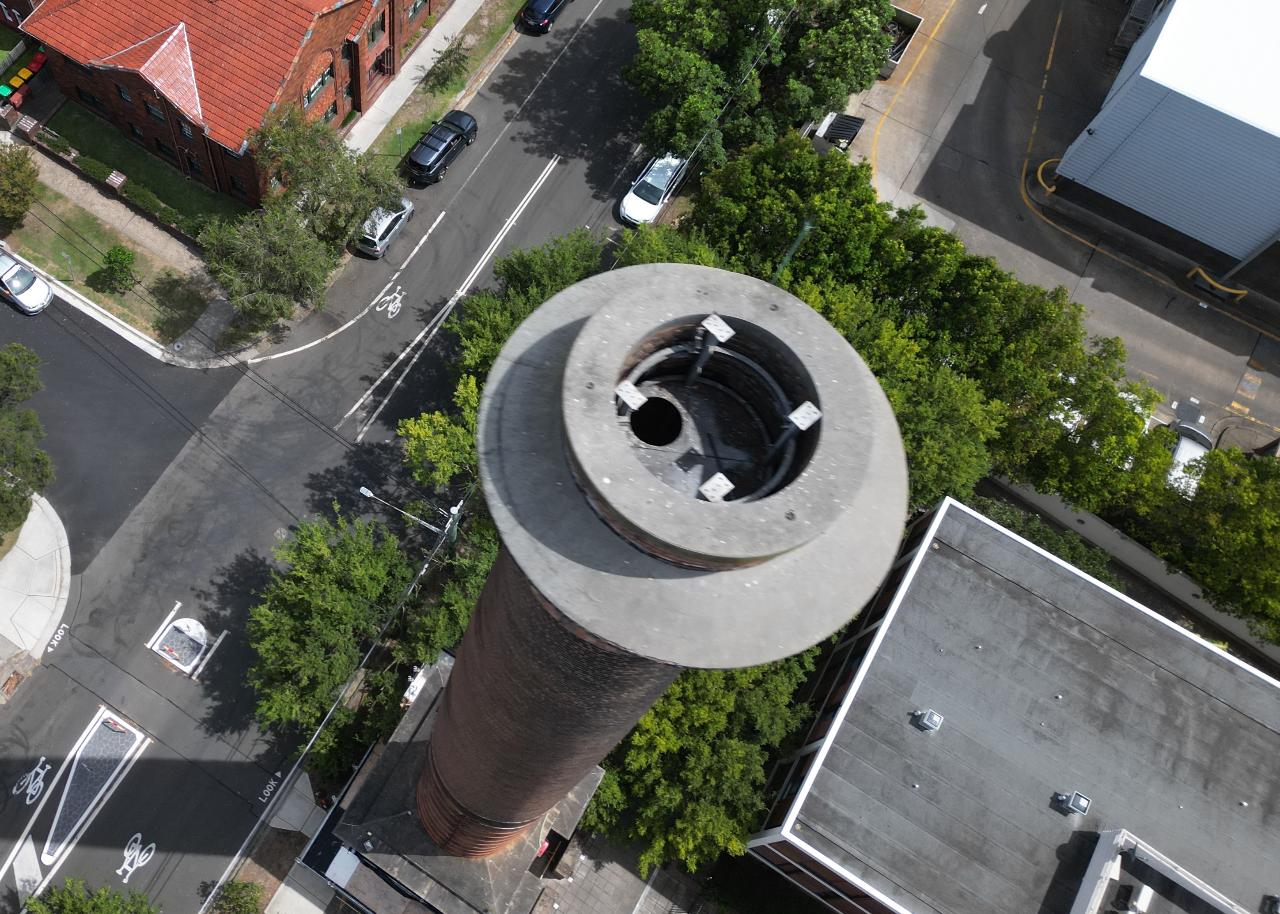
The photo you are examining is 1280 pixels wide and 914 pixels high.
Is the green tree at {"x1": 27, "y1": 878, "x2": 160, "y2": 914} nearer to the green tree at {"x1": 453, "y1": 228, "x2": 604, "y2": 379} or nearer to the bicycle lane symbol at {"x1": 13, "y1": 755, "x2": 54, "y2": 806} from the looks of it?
the bicycle lane symbol at {"x1": 13, "y1": 755, "x2": 54, "y2": 806}

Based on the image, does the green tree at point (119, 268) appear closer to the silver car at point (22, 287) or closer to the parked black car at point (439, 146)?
the silver car at point (22, 287)

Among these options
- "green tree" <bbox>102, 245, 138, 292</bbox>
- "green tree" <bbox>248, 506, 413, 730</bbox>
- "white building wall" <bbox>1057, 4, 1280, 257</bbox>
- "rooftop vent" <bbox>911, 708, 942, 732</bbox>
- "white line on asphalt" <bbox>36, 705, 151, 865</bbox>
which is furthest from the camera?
"white building wall" <bbox>1057, 4, 1280, 257</bbox>

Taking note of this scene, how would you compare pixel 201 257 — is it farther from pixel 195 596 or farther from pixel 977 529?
pixel 977 529

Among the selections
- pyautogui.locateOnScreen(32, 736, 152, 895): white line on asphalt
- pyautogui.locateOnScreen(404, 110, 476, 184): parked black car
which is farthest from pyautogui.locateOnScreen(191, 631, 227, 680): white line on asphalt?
pyautogui.locateOnScreen(404, 110, 476, 184): parked black car

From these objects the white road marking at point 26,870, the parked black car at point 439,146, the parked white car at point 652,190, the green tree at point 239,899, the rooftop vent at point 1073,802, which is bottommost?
the white road marking at point 26,870

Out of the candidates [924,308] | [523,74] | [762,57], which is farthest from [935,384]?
[523,74]

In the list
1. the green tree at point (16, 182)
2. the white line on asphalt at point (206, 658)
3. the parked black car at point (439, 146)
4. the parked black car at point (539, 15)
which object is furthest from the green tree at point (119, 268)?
the parked black car at point (539, 15)
